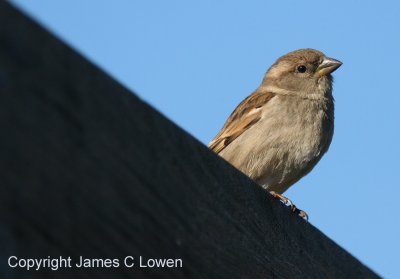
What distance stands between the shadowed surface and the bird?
2.53 metres

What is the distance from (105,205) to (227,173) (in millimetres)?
598

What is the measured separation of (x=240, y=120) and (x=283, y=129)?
57cm

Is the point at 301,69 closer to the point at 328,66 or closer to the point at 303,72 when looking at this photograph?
the point at 303,72

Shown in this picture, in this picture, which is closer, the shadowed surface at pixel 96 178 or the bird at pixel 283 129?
the shadowed surface at pixel 96 178

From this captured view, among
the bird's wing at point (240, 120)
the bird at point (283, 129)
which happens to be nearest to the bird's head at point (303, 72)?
the bird at point (283, 129)

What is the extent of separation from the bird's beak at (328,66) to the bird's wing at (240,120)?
0.52 m

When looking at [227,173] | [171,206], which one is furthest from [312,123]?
[171,206]

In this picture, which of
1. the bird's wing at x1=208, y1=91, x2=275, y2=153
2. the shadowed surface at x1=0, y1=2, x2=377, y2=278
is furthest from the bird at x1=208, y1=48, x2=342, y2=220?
the shadowed surface at x1=0, y1=2, x2=377, y2=278

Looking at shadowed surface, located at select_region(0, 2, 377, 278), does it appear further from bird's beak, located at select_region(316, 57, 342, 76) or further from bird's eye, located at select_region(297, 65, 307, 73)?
bird's eye, located at select_region(297, 65, 307, 73)

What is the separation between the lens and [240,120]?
5.52 meters

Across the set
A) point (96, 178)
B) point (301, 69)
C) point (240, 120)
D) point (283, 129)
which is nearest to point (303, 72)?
→ point (301, 69)

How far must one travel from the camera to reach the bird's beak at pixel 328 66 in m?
6.00

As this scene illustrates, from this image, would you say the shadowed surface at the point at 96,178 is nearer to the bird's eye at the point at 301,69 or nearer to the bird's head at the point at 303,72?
the bird's head at the point at 303,72

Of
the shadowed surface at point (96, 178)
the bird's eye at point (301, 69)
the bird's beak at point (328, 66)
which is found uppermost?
the bird's eye at point (301, 69)
